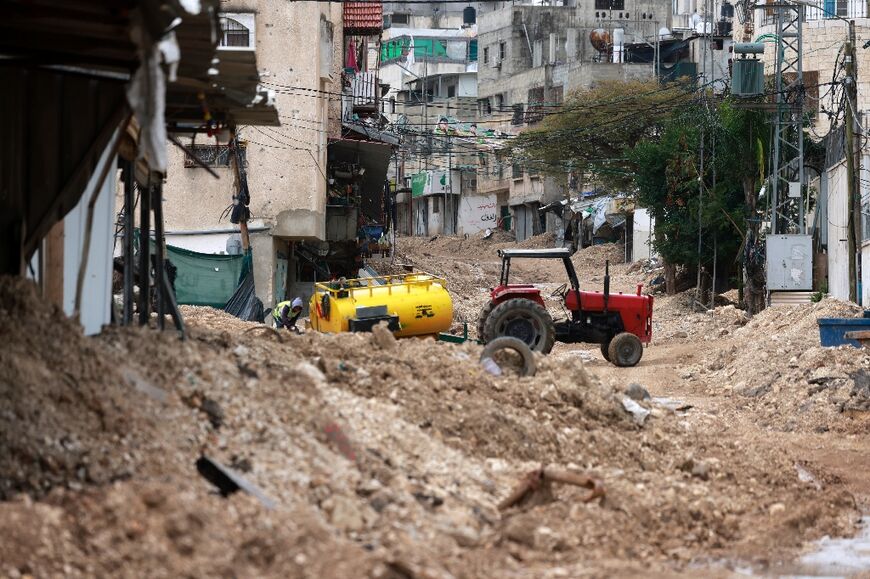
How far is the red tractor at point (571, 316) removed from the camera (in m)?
23.1

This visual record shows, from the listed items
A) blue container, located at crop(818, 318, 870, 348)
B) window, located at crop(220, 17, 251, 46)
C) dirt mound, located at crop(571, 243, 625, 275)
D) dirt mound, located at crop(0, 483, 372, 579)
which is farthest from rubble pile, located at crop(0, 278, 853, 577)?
dirt mound, located at crop(571, 243, 625, 275)

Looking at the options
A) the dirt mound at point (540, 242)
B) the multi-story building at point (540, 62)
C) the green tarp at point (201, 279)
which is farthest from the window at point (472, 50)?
the green tarp at point (201, 279)

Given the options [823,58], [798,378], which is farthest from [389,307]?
[823,58]

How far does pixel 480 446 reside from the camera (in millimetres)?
11445

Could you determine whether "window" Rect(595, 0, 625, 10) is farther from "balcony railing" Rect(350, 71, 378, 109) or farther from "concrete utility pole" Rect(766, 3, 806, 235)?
"concrete utility pole" Rect(766, 3, 806, 235)

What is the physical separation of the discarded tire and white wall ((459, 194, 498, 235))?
215 ft

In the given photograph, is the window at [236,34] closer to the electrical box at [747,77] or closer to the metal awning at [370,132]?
the metal awning at [370,132]

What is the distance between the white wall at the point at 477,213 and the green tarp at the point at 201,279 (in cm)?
5206

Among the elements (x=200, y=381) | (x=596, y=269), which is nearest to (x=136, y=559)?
(x=200, y=381)

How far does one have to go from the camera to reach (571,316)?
2512cm

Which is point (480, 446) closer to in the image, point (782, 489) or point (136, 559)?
point (782, 489)

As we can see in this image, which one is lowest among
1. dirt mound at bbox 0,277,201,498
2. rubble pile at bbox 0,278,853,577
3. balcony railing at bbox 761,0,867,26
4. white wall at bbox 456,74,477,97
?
rubble pile at bbox 0,278,853,577

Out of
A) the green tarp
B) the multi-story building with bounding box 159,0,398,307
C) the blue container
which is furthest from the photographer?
the multi-story building with bounding box 159,0,398,307

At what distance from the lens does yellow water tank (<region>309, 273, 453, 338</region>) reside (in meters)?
21.7
